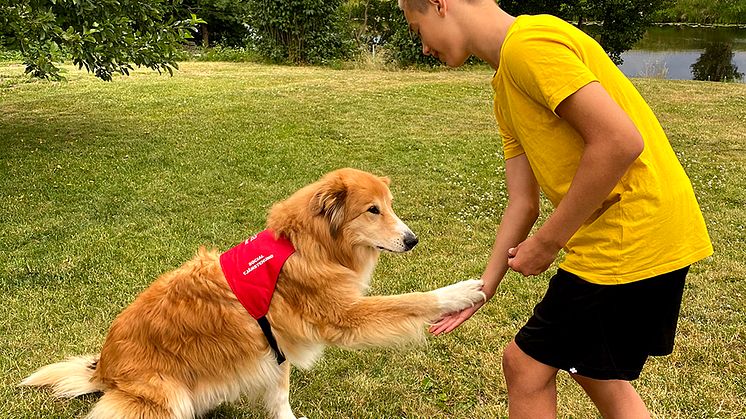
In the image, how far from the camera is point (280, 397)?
129 inches

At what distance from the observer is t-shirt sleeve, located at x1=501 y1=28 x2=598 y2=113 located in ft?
5.42

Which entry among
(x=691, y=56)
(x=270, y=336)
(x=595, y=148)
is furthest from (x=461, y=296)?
(x=691, y=56)

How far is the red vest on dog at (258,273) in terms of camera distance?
2.89 m

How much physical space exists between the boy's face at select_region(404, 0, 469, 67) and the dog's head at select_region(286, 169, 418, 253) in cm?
116

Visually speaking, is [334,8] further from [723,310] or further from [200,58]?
[723,310]

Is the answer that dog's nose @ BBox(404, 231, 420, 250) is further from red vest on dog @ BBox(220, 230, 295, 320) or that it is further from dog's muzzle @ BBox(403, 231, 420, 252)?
red vest on dog @ BBox(220, 230, 295, 320)

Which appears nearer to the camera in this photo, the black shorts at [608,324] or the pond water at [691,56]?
the black shorts at [608,324]

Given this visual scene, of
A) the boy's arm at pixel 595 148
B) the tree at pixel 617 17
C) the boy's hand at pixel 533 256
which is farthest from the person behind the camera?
the tree at pixel 617 17

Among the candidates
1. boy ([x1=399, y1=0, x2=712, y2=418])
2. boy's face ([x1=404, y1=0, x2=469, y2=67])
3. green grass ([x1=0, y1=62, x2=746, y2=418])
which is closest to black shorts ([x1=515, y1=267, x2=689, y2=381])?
boy ([x1=399, y1=0, x2=712, y2=418])

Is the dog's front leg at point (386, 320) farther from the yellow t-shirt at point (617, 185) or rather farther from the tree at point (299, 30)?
the tree at point (299, 30)

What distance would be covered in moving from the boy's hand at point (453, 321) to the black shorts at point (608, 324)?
0.60m

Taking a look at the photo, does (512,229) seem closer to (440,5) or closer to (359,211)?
(359,211)

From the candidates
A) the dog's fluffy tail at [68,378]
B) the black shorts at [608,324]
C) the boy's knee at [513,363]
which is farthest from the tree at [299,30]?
the black shorts at [608,324]

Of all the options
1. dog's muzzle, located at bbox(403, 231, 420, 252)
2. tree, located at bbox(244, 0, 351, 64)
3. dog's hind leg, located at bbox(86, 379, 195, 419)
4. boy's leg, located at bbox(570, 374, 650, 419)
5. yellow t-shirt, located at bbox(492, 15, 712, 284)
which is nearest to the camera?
yellow t-shirt, located at bbox(492, 15, 712, 284)
